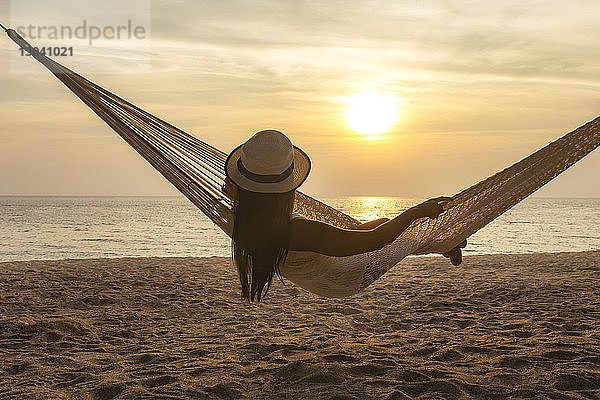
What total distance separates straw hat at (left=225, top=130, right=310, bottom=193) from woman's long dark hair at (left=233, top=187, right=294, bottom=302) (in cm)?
3

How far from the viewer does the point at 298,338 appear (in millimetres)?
2885

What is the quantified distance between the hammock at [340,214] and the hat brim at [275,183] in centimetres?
23

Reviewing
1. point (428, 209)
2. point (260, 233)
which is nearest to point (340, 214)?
point (428, 209)

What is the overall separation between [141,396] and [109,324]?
1444 millimetres

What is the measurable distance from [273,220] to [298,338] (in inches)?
45.7

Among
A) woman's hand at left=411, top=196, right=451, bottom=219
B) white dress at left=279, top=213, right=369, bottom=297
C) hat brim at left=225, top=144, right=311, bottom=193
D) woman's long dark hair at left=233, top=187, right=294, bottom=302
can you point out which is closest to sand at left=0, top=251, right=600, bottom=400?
white dress at left=279, top=213, right=369, bottom=297

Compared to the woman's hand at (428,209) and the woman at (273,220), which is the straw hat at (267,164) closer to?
the woman at (273,220)

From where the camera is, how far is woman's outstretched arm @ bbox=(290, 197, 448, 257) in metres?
1.94

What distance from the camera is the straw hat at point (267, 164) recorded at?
1.90 meters

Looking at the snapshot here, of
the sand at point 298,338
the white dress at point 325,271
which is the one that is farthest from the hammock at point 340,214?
the sand at point 298,338

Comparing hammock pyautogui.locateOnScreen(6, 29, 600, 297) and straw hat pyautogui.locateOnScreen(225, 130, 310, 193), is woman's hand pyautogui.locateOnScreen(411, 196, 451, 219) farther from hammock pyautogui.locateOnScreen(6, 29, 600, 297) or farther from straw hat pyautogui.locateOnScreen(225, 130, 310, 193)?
straw hat pyautogui.locateOnScreen(225, 130, 310, 193)

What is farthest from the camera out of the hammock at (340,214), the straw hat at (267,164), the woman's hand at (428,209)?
the hammock at (340,214)

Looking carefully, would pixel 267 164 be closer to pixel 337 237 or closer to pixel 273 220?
pixel 273 220

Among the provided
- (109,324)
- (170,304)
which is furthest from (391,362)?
(170,304)
